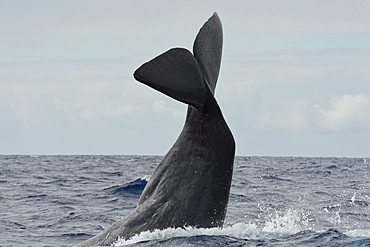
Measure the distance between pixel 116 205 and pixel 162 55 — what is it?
953cm

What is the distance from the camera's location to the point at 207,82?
632 cm

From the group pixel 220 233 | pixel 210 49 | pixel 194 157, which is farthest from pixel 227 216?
pixel 210 49

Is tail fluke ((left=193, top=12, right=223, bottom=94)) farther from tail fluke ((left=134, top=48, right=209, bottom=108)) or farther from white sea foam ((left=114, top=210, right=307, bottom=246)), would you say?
white sea foam ((left=114, top=210, right=307, bottom=246))

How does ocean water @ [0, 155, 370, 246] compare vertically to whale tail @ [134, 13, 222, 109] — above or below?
below

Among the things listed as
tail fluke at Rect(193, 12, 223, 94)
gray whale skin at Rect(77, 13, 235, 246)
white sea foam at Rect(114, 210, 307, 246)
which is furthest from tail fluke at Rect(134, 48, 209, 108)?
white sea foam at Rect(114, 210, 307, 246)

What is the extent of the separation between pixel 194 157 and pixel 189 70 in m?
0.90

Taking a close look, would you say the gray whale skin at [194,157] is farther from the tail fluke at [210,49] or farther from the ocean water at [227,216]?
the ocean water at [227,216]

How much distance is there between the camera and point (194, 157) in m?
6.45

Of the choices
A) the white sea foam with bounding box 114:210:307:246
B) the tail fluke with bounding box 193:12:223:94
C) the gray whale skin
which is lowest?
the white sea foam with bounding box 114:210:307:246

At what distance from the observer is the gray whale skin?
611cm

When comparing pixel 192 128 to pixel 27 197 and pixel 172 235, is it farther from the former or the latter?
pixel 27 197

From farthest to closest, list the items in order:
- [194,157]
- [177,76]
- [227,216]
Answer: [227,216] < [194,157] < [177,76]

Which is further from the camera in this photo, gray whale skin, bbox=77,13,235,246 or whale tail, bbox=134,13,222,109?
gray whale skin, bbox=77,13,235,246

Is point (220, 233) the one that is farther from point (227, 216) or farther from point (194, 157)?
point (227, 216)
